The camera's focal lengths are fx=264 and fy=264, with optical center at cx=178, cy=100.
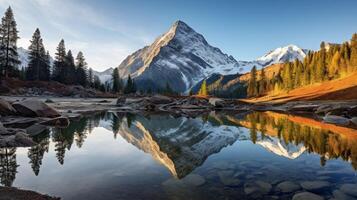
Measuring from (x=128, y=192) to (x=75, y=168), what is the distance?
4542 mm


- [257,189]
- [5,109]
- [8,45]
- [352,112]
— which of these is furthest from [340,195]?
[8,45]

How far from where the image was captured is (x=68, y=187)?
9586 mm

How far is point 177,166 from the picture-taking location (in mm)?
13008

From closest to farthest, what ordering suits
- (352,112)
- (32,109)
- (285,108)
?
1. (32,109)
2. (352,112)
3. (285,108)

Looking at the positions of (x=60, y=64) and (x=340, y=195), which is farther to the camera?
(x=60, y=64)

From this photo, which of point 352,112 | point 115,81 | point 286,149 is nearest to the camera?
point 286,149

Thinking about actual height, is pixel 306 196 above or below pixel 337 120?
below

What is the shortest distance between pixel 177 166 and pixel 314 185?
6.00 m

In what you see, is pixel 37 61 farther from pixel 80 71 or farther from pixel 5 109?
pixel 5 109

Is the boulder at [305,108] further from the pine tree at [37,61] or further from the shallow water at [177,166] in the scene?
the pine tree at [37,61]

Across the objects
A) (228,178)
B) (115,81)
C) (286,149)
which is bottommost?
(228,178)

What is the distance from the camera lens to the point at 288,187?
984 centimetres

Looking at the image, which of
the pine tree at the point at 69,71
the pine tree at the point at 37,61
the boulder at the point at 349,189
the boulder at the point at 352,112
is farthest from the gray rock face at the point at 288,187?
the pine tree at the point at 69,71

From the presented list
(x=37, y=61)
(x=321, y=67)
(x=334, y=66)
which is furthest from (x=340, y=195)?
(x=334, y=66)
